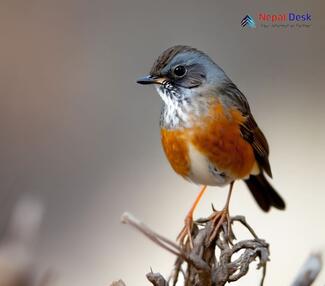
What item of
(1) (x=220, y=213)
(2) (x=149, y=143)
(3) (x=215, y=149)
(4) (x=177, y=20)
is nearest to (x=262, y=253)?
(1) (x=220, y=213)

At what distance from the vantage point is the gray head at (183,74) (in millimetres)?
898

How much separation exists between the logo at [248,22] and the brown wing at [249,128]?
0.69 feet

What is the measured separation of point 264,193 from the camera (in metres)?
1.14

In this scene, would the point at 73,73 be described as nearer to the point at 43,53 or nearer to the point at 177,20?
the point at 43,53

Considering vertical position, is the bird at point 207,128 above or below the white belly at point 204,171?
above

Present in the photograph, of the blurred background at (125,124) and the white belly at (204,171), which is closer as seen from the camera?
the white belly at (204,171)

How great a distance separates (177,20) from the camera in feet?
4.21

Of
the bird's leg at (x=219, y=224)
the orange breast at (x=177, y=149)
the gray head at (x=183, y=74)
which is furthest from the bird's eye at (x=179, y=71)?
the bird's leg at (x=219, y=224)

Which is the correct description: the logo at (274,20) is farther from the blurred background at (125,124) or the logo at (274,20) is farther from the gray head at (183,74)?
the gray head at (183,74)

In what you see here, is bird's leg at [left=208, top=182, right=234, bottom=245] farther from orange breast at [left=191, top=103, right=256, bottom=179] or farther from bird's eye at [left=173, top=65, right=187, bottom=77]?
bird's eye at [left=173, top=65, right=187, bottom=77]

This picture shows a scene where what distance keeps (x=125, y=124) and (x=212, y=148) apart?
59cm

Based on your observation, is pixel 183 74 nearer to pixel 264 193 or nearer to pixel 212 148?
pixel 212 148

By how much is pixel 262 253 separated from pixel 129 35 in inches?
33.2

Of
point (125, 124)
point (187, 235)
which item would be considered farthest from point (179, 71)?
point (125, 124)
